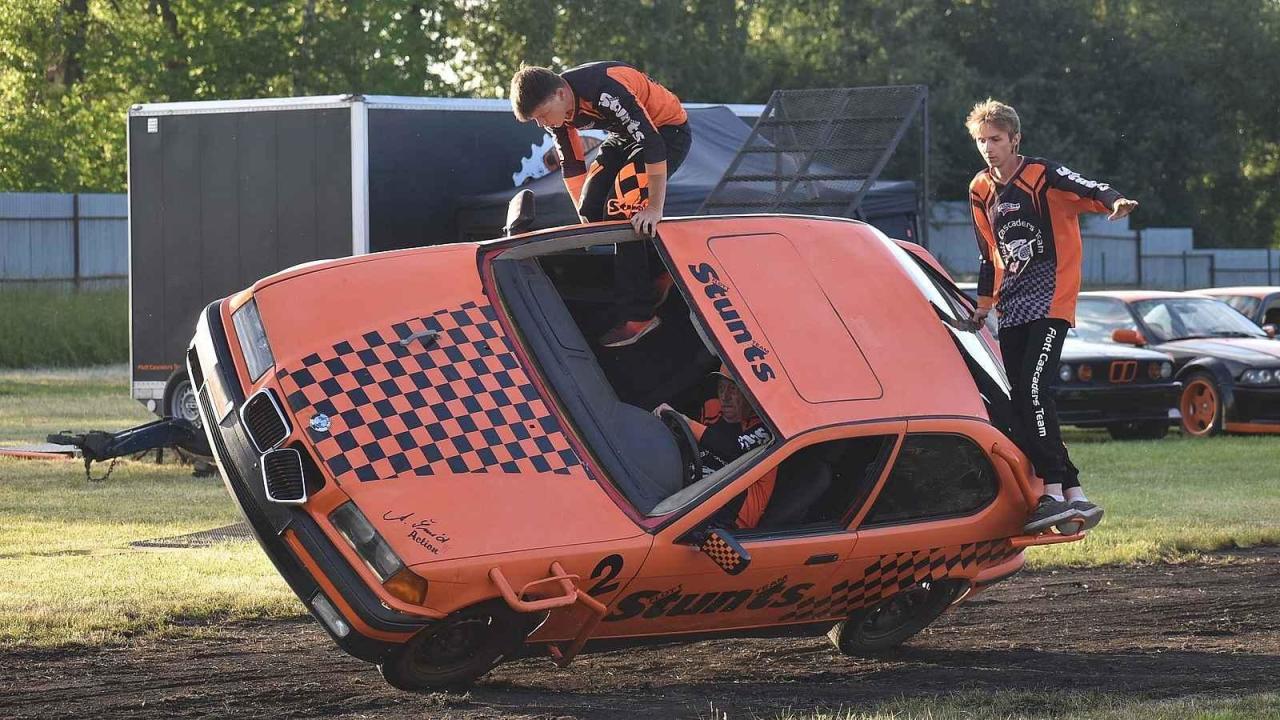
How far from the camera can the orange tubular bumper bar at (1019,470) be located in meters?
6.50

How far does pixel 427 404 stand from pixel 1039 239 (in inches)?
109

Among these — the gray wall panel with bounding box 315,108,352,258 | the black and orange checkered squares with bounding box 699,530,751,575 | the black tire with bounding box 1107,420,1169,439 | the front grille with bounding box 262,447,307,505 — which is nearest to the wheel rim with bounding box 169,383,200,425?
the gray wall panel with bounding box 315,108,352,258

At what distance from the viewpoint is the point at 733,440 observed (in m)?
6.64

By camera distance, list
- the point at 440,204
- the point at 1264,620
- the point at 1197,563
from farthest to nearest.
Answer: the point at 440,204 < the point at 1197,563 < the point at 1264,620

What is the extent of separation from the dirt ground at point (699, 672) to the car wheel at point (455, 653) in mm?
75

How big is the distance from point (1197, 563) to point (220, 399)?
612cm

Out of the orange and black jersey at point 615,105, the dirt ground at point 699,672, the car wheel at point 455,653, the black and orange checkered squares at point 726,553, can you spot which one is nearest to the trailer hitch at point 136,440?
the dirt ground at point 699,672

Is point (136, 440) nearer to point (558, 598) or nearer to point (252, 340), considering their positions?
point (252, 340)

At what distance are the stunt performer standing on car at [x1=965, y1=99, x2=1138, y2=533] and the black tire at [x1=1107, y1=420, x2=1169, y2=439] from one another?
1047 centimetres

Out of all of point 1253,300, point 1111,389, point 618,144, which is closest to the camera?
point 618,144

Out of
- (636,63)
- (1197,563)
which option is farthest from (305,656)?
(636,63)

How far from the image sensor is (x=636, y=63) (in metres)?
43.4

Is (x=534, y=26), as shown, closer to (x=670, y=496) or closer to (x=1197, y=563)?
(x=1197, y=563)

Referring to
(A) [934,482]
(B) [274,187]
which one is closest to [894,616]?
(A) [934,482]
